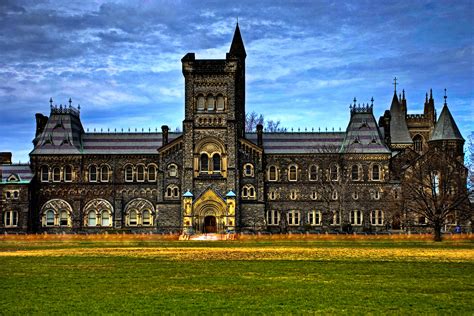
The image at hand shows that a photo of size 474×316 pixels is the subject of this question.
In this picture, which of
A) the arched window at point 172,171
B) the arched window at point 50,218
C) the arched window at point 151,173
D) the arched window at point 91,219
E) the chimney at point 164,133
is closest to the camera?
the arched window at point 172,171

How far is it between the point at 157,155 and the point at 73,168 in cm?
994

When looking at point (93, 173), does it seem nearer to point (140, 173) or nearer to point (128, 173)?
point (128, 173)

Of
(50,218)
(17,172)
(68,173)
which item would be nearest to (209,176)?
(68,173)

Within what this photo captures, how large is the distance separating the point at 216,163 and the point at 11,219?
24338 mm

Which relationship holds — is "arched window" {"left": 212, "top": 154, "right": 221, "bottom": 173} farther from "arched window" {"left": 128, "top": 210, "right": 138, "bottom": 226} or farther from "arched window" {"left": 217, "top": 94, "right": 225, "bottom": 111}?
"arched window" {"left": 128, "top": 210, "right": 138, "bottom": 226}

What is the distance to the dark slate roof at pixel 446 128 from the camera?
96256 millimetres

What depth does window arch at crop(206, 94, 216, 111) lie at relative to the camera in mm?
83875

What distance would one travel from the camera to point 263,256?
38.9 meters

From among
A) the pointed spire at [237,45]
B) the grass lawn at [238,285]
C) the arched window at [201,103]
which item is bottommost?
the grass lawn at [238,285]

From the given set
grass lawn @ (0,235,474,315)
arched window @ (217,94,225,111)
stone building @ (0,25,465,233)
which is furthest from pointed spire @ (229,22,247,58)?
grass lawn @ (0,235,474,315)

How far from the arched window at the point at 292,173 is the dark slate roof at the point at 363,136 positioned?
6.14 metres

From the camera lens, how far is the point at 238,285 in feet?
79.7

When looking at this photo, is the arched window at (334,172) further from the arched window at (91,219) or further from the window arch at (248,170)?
the arched window at (91,219)

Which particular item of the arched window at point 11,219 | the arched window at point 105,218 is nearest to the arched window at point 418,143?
the arched window at point 105,218
